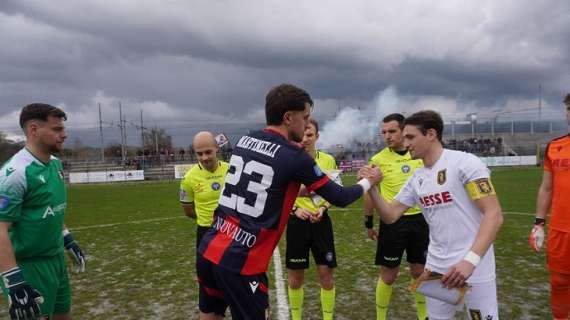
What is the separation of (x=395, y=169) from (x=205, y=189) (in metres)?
2.62

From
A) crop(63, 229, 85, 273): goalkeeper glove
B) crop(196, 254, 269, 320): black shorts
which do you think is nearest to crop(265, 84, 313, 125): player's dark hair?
crop(196, 254, 269, 320): black shorts

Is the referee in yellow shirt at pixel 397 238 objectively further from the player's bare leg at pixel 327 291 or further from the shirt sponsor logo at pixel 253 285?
the shirt sponsor logo at pixel 253 285

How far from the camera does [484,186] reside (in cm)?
286

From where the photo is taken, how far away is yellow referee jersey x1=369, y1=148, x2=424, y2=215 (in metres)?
5.00

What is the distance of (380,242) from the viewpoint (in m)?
4.96

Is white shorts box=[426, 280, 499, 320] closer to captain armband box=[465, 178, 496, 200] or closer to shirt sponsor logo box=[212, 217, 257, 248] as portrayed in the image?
captain armband box=[465, 178, 496, 200]

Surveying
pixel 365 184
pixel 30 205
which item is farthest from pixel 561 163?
pixel 30 205

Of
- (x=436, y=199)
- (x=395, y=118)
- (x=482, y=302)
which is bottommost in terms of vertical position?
(x=482, y=302)

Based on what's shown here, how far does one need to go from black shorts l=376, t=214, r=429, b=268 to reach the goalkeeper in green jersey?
12.3 feet

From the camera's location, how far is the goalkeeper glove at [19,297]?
9.59 feet

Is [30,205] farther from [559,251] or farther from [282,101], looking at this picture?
[559,251]

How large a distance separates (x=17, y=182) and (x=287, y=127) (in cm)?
232

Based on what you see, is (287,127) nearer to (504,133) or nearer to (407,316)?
(407,316)

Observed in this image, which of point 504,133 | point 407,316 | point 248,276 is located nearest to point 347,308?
point 407,316
